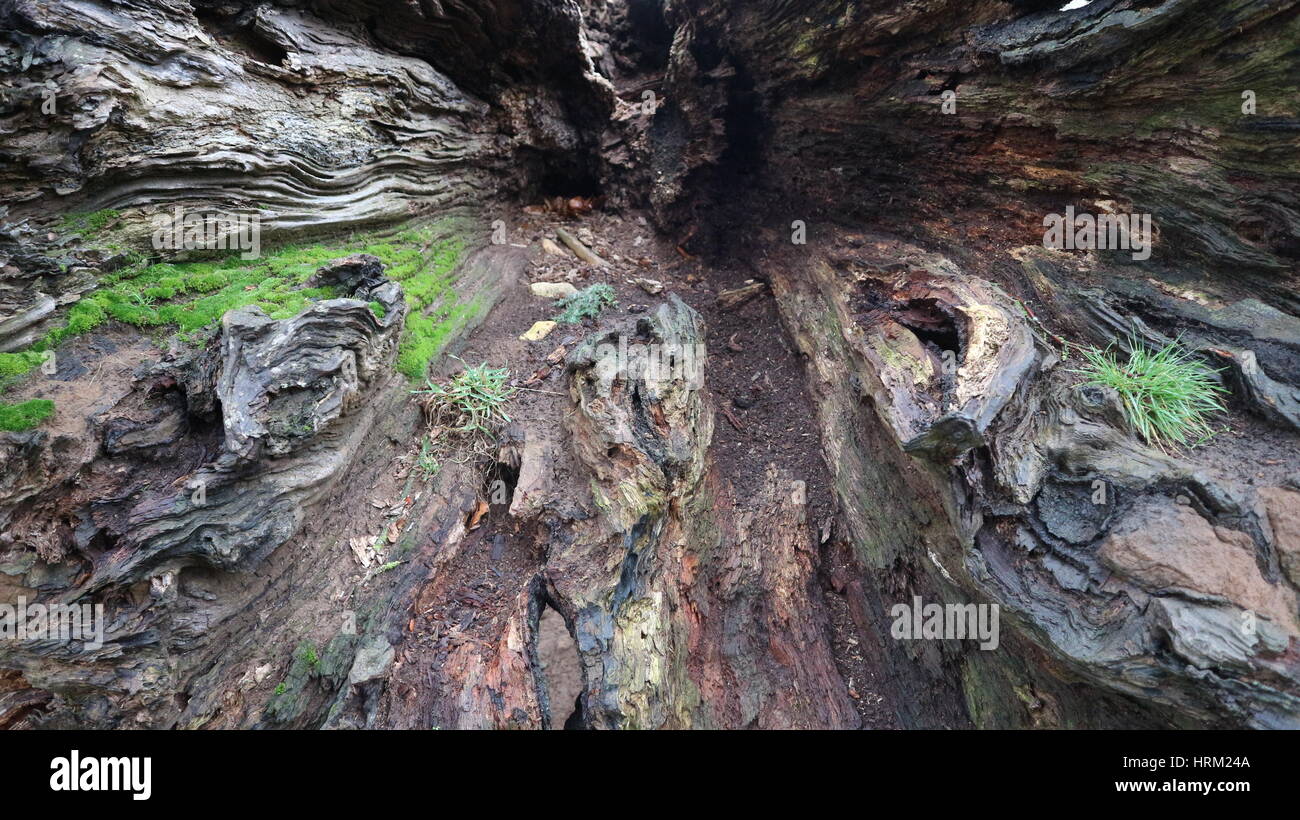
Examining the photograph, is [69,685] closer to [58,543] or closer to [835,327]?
[58,543]

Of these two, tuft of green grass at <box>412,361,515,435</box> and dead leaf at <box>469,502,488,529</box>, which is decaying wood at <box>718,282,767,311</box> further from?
dead leaf at <box>469,502,488,529</box>

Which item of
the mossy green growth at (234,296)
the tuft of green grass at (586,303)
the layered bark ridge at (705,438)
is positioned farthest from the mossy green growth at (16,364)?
the tuft of green grass at (586,303)

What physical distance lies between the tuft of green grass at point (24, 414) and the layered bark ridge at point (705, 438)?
0.14 metres

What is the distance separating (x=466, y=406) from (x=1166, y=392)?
6184 mm

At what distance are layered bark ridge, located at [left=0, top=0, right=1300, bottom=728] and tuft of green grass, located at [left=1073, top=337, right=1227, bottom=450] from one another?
186 millimetres

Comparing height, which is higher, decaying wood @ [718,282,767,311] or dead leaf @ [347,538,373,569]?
decaying wood @ [718,282,767,311]

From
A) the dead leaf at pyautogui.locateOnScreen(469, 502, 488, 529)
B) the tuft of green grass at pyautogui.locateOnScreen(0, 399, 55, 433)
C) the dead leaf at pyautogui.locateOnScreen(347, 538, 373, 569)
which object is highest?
the tuft of green grass at pyautogui.locateOnScreen(0, 399, 55, 433)

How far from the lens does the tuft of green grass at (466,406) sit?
5539 mm

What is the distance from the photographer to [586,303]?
7336 mm

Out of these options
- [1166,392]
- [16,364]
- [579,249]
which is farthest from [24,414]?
[1166,392]

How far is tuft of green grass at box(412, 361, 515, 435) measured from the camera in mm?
5539

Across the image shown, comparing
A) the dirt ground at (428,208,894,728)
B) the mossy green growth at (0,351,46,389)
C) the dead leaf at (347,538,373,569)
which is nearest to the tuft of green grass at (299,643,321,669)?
the dead leaf at (347,538,373,569)

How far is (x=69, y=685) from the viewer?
3725 mm

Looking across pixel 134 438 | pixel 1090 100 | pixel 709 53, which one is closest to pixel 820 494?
pixel 1090 100
